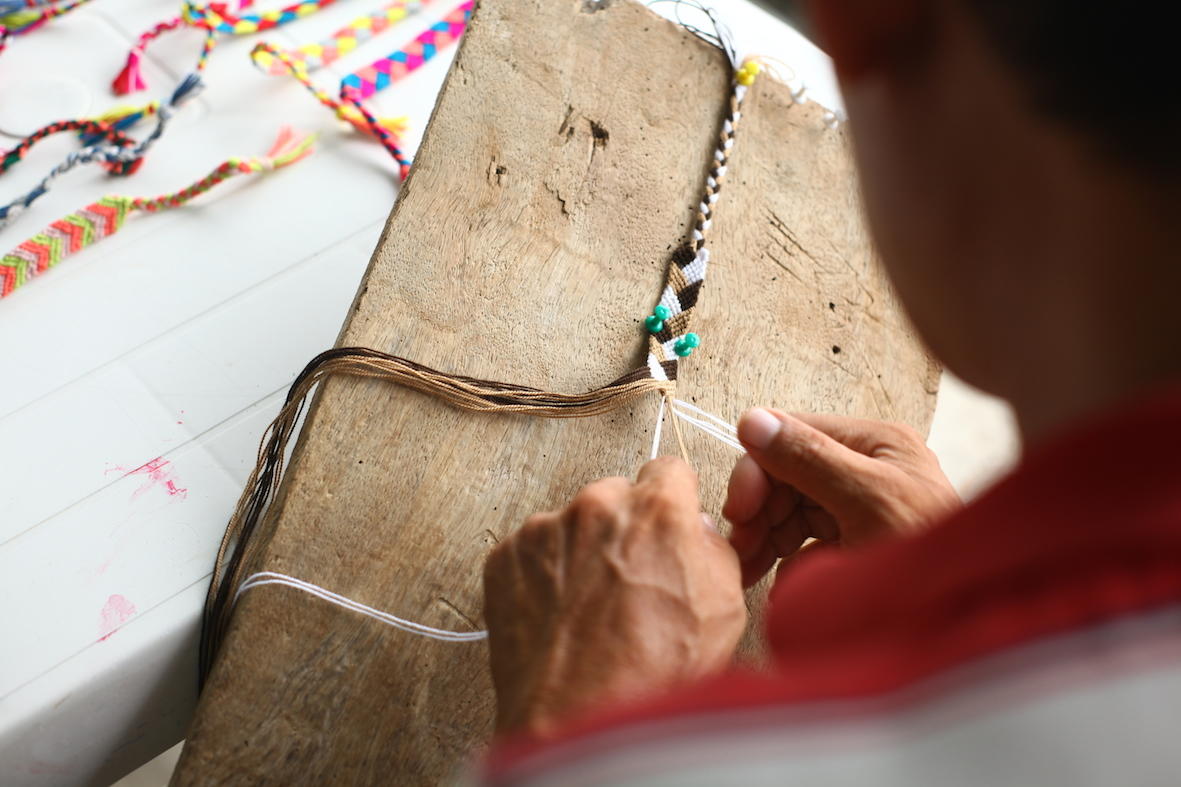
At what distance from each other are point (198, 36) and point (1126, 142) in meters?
1.42

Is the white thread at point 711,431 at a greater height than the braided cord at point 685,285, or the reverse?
the braided cord at point 685,285

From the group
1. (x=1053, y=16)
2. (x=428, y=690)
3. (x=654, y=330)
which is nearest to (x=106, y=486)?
(x=428, y=690)

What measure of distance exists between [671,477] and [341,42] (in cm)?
103

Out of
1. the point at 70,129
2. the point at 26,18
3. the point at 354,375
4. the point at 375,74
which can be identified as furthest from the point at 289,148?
the point at 354,375

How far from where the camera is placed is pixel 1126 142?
0.36m

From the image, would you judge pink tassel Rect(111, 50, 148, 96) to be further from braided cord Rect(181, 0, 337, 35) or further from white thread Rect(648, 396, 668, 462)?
white thread Rect(648, 396, 668, 462)

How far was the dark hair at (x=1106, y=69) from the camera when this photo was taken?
1.14ft

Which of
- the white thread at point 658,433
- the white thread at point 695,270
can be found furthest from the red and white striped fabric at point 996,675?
the white thread at point 695,270

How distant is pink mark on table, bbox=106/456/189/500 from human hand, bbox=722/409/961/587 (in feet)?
1.97

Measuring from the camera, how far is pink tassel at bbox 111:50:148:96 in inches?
53.2

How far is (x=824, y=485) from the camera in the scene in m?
0.79

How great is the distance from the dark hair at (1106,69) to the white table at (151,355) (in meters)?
0.89

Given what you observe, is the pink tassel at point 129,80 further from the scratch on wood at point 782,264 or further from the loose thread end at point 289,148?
the scratch on wood at point 782,264

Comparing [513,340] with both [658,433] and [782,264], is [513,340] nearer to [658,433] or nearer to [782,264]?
[658,433]
